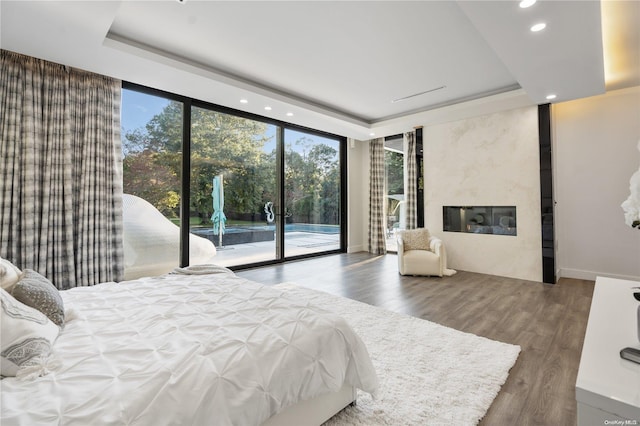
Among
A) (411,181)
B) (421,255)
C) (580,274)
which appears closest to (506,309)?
(421,255)

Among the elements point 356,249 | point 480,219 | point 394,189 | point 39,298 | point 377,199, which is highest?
point 394,189

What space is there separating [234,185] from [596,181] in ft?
18.9

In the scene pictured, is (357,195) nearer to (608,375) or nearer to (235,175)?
(235,175)

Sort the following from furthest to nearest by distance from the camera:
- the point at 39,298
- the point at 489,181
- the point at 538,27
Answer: the point at 489,181 < the point at 538,27 < the point at 39,298

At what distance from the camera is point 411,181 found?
6359mm

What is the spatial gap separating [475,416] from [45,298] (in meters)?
2.42

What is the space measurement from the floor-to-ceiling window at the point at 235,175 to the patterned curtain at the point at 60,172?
14.4 inches

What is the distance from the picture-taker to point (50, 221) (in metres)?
3.28

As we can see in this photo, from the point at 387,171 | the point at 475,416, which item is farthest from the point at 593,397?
the point at 387,171

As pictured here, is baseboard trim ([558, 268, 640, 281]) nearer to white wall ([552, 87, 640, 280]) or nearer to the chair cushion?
white wall ([552, 87, 640, 280])

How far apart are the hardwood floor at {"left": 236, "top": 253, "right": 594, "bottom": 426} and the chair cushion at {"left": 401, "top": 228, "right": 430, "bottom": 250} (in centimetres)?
55

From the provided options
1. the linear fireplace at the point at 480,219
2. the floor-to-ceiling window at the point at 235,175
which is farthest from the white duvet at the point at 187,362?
the linear fireplace at the point at 480,219

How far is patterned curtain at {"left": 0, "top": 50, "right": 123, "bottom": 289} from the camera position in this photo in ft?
10.1

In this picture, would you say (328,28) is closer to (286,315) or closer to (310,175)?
(286,315)
